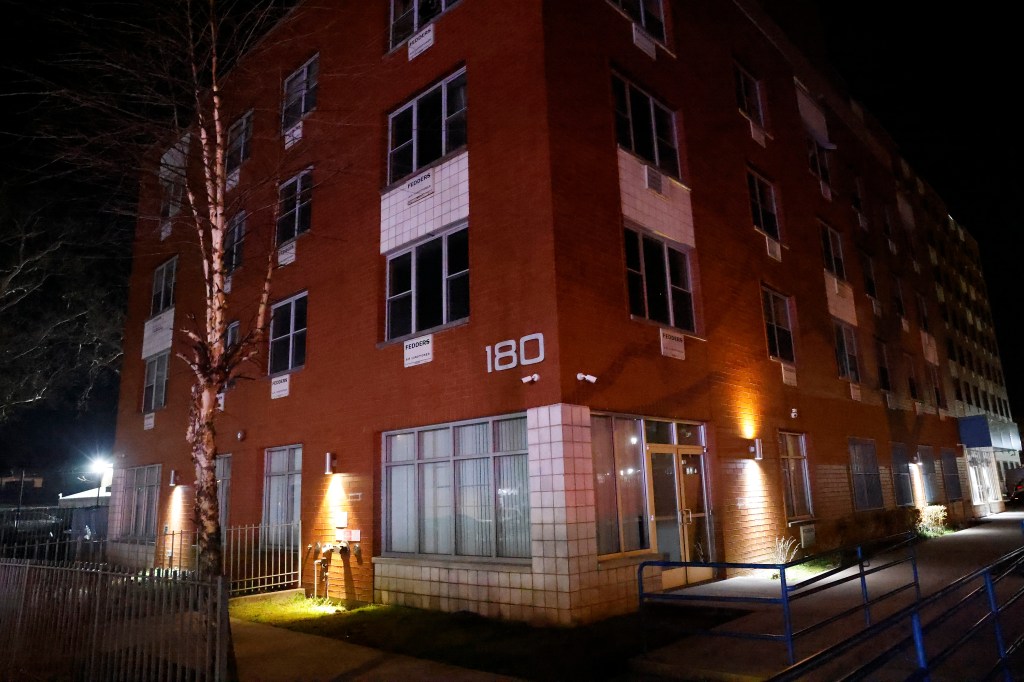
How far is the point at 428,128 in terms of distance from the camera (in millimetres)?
13211

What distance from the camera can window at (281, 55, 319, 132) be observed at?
16364 millimetres

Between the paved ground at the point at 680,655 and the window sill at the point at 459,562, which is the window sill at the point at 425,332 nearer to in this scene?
the window sill at the point at 459,562

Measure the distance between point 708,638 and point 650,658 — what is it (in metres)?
1.15

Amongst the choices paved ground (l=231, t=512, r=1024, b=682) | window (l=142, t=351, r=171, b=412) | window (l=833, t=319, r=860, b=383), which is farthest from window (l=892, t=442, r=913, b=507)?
window (l=142, t=351, r=171, b=412)

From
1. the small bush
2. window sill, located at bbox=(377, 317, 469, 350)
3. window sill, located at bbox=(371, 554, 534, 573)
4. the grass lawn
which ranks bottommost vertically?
the grass lawn

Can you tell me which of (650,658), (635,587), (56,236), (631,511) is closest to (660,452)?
(631,511)

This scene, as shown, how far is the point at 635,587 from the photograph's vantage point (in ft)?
33.8

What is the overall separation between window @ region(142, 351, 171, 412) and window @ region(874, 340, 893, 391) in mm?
21814

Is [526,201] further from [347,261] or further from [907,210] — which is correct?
[907,210]

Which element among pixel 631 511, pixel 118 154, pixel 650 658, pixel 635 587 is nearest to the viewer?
pixel 650 658

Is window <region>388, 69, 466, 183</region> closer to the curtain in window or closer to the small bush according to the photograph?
the curtain in window

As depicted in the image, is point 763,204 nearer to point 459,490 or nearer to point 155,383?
point 459,490

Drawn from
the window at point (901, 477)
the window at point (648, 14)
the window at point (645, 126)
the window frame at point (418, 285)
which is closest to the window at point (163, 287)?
the window frame at point (418, 285)

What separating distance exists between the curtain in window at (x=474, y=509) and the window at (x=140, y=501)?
11.9 meters
